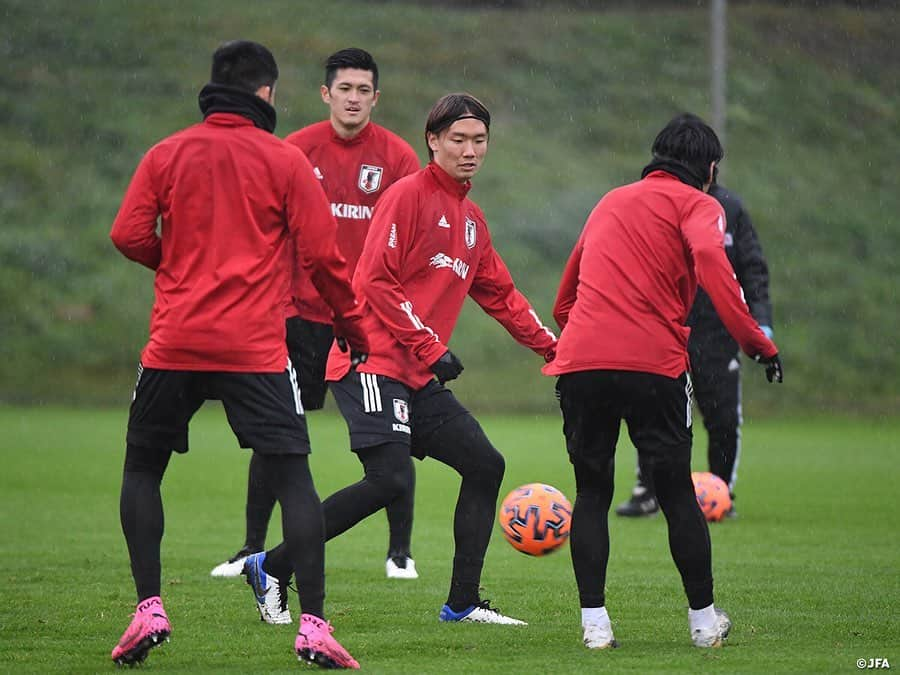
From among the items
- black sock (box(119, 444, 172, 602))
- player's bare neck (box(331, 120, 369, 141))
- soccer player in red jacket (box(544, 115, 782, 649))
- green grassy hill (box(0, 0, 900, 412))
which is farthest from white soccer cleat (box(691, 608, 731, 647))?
green grassy hill (box(0, 0, 900, 412))

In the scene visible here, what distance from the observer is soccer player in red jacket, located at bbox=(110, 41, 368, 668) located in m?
5.32

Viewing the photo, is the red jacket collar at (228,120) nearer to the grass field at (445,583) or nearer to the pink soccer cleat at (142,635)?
the pink soccer cleat at (142,635)

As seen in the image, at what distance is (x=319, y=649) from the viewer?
5277mm

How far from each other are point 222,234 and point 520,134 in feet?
93.7

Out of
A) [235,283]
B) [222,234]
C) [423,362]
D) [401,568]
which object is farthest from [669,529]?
[401,568]

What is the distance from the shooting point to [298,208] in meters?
5.37

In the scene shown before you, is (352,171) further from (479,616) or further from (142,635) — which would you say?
(142,635)

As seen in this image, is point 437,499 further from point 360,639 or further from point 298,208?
point 298,208

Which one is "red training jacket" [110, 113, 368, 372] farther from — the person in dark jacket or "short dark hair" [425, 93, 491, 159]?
the person in dark jacket

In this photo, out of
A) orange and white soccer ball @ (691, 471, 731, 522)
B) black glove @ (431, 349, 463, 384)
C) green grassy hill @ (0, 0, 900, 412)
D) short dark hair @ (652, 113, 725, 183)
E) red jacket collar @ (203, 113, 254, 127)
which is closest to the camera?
red jacket collar @ (203, 113, 254, 127)

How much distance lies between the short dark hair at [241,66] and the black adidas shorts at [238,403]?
1.03 metres

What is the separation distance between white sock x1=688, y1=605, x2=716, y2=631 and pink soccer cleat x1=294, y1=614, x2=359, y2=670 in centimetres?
138

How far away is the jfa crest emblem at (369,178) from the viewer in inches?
310

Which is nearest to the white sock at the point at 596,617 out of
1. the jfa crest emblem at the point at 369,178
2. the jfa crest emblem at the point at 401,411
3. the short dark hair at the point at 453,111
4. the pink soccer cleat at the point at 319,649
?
the pink soccer cleat at the point at 319,649
